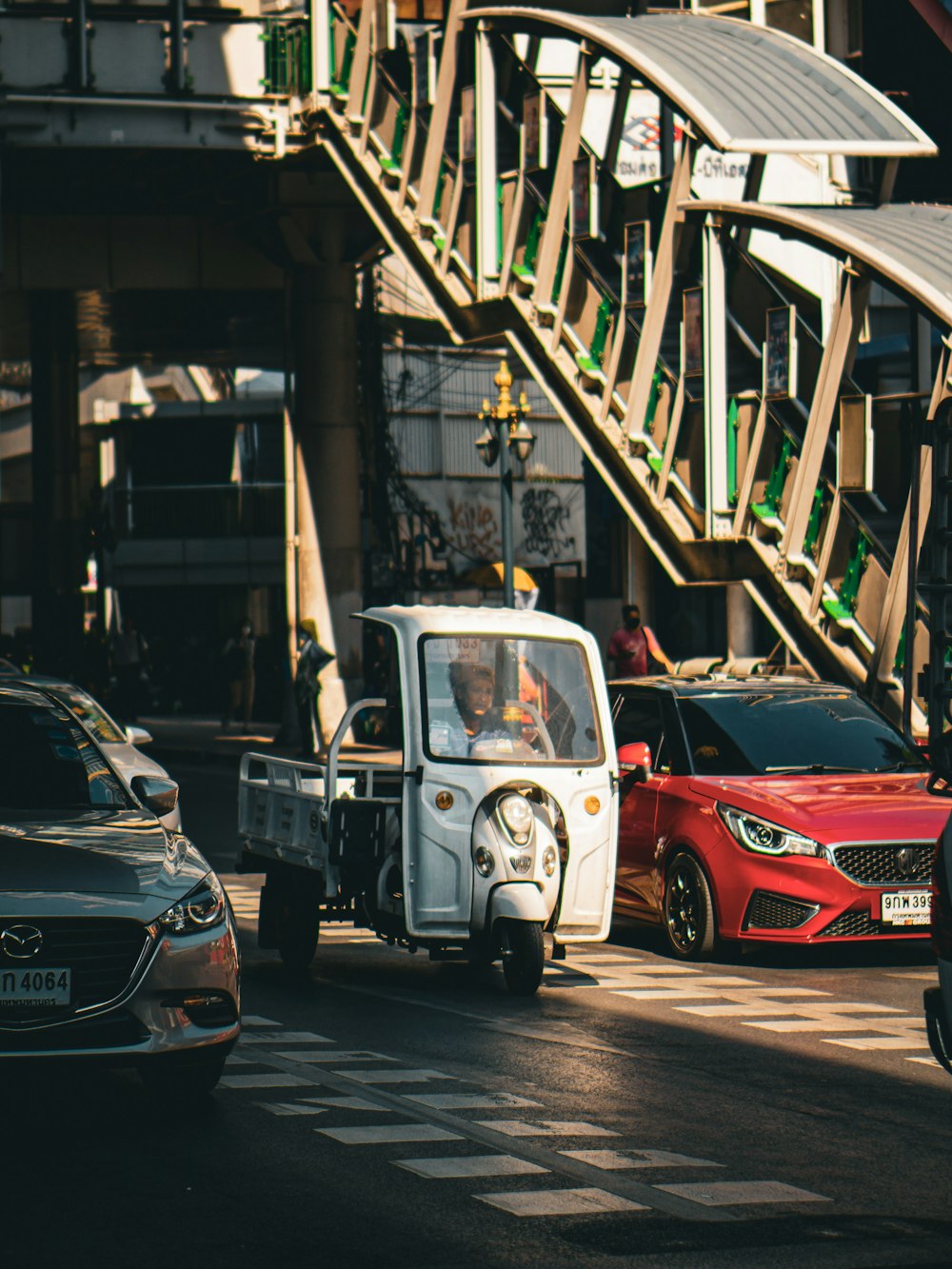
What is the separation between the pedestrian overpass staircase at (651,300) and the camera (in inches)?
728

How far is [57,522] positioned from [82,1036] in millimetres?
34308

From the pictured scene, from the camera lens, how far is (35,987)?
7.67 metres

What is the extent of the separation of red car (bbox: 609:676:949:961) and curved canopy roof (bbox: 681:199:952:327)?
3536 mm

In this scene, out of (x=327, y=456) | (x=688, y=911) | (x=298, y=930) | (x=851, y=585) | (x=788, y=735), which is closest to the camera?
(x=298, y=930)

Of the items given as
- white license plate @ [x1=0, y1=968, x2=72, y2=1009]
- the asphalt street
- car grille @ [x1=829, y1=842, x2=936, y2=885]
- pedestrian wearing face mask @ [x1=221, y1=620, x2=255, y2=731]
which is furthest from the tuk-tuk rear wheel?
pedestrian wearing face mask @ [x1=221, y1=620, x2=255, y2=731]

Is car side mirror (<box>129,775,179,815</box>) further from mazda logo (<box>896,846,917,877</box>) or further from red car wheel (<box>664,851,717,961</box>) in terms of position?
mazda logo (<box>896,846,917,877</box>)

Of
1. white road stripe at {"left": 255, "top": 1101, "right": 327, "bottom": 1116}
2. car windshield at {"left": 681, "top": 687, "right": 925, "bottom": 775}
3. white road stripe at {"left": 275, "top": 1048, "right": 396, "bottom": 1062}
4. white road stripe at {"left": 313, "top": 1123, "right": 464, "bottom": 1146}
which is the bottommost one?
white road stripe at {"left": 275, "top": 1048, "right": 396, "bottom": 1062}

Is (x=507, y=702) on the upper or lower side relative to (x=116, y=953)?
upper

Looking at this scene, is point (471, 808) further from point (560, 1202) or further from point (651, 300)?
point (651, 300)

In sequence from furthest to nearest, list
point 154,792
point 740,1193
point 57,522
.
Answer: point 57,522 → point 154,792 → point 740,1193

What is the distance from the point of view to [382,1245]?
6.28m

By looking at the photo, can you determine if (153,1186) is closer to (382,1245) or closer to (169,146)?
(382,1245)

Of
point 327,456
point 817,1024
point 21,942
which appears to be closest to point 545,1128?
point 21,942

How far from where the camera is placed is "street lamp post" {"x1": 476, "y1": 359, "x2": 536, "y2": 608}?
1265 inches
